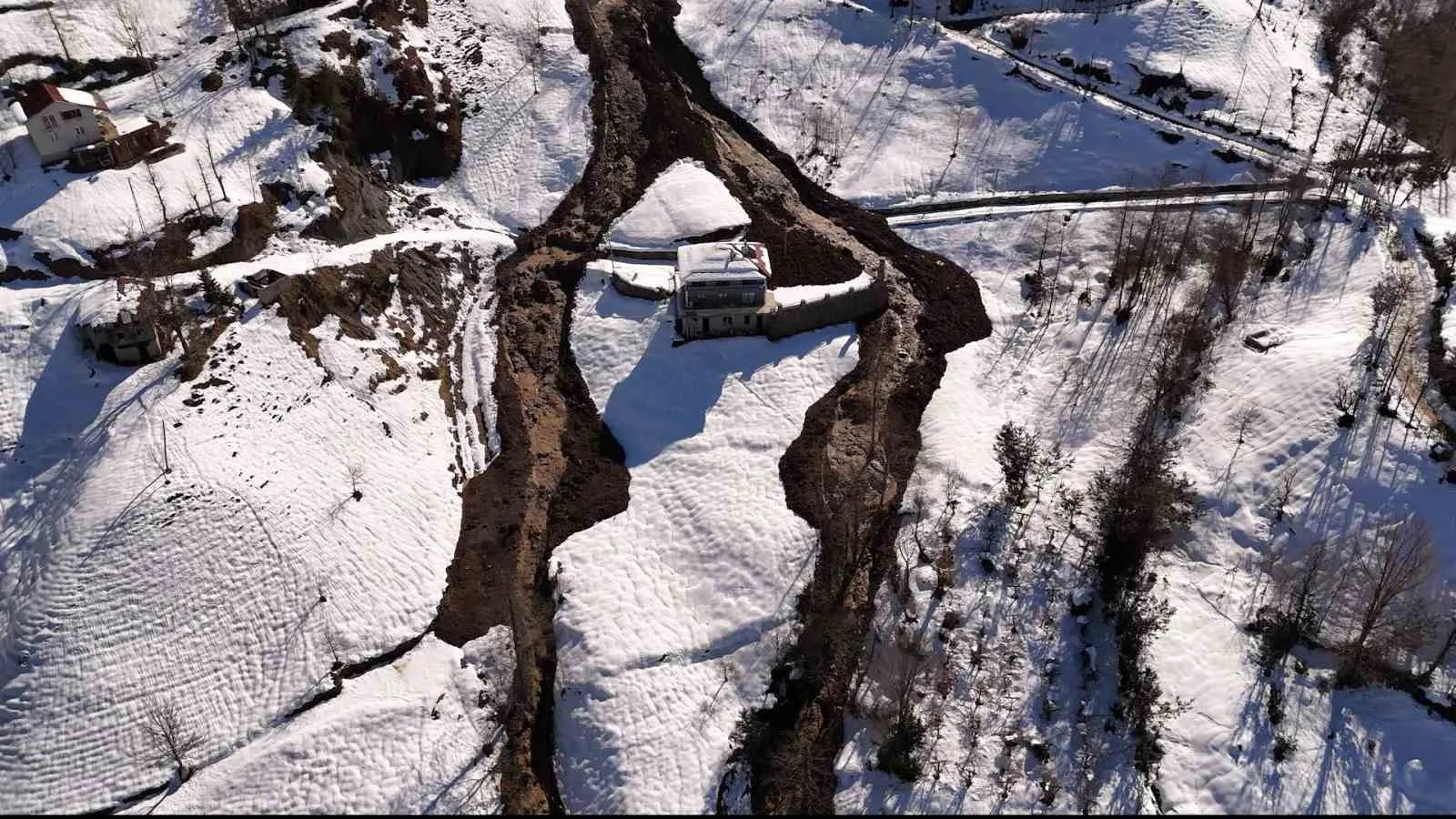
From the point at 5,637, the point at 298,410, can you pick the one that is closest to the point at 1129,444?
the point at 298,410

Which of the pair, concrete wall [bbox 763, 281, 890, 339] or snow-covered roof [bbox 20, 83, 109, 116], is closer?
snow-covered roof [bbox 20, 83, 109, 116]

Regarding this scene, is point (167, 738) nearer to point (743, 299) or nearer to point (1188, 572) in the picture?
point (743, 299)

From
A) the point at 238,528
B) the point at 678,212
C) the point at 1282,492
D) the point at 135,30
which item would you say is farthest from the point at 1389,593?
the point at 135,30

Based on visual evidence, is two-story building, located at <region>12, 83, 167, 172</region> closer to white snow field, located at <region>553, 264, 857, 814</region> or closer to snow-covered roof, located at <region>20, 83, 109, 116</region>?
snow-covered roof, located at <region>20, 83, 109, 116</region>

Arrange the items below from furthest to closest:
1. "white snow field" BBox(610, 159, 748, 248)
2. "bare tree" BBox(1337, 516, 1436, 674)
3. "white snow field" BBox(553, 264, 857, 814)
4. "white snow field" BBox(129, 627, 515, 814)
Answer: "white snow field" BBox(610, 159, 748, 248)
"bare tree" BBox(1337, 516, 1436, 674)
"white snow field" BBox(553, 264, 857, 814)
"white snow field" BBox(129, 627, 515, 814)

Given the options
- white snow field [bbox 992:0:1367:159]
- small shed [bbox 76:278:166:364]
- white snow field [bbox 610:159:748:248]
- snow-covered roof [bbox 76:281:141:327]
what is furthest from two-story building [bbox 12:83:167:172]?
white snow field [bbox 992:0:1367:159]

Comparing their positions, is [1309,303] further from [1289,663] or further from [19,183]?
[19,183]
